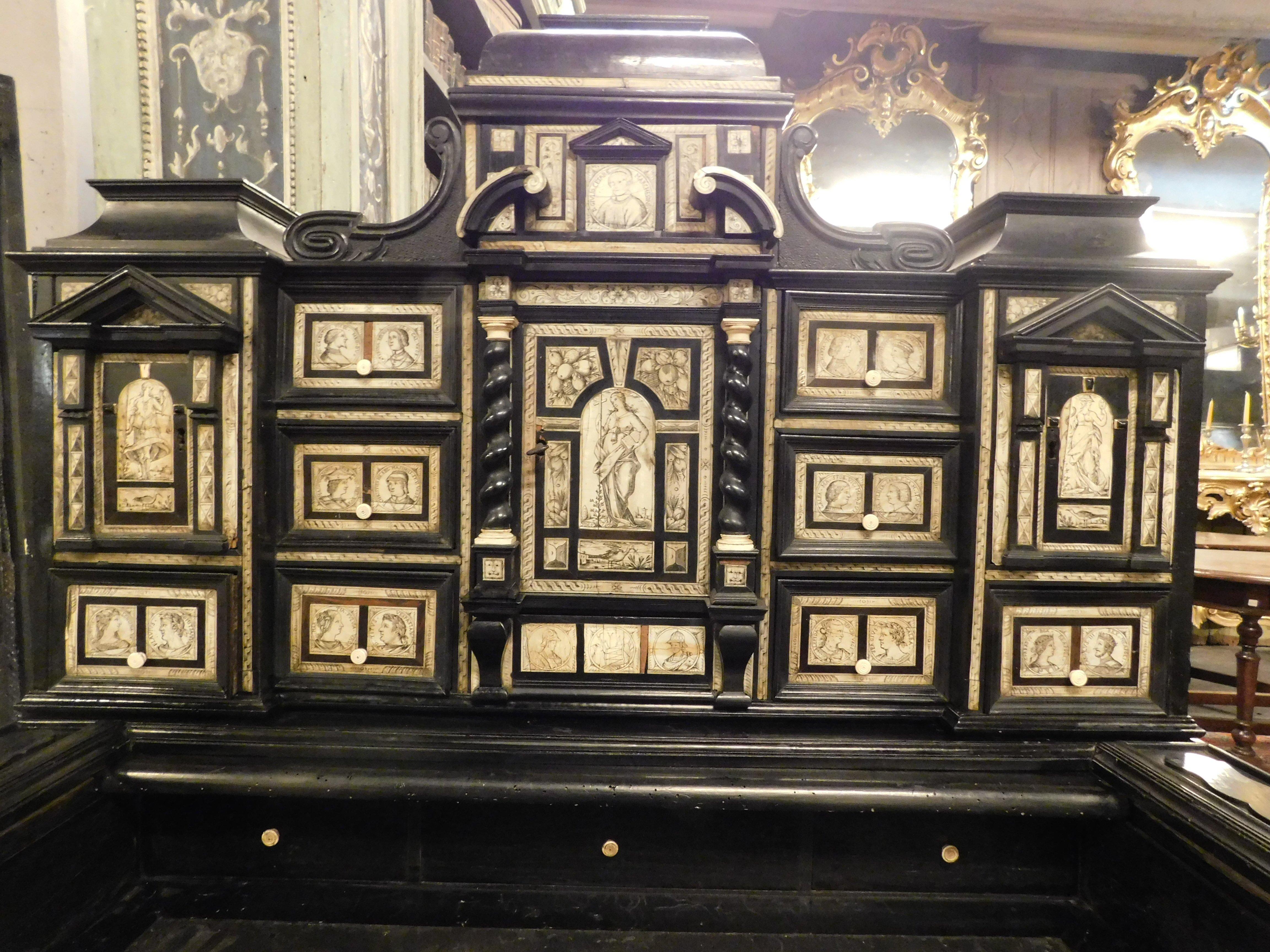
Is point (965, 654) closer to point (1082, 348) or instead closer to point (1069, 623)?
point (1069, 623)

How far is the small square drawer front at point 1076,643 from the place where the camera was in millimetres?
2238

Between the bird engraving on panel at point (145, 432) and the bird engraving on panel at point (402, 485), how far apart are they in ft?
2.32

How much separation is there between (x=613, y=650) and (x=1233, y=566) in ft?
11.4

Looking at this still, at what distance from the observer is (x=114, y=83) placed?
2.82 meters

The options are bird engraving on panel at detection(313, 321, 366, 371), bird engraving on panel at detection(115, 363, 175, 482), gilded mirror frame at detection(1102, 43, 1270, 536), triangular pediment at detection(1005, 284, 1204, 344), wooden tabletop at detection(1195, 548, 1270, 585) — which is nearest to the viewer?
triangular pediment at detection(1005, 284, 1204, 344)

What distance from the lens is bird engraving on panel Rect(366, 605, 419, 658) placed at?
7.76 ft

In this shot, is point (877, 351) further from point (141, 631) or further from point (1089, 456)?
point (141, 631)

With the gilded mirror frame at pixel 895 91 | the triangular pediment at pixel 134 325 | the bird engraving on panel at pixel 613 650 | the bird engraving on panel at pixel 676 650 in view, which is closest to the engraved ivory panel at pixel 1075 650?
the bird engraving on panel at pixel 676 650

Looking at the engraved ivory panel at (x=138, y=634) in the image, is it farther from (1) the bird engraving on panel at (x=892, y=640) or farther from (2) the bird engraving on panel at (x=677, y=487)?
(1) the bird engraving on panel at (x=892, y=640)

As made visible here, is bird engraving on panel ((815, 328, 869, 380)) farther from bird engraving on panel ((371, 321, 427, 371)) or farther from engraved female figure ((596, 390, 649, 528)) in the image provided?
bird engraving on panel ((371, 321, 427, 371))

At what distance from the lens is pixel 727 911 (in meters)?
2.14

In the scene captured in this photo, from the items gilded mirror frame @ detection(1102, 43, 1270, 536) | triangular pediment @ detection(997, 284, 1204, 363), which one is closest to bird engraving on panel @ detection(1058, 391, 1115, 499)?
triangular pediment @ detection(997, 284, 1204, 363)

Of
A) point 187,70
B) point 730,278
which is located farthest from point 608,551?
point 187,70

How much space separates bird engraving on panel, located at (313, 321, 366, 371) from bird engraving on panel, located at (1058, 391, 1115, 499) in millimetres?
2539
